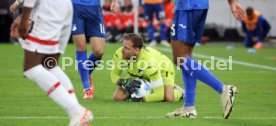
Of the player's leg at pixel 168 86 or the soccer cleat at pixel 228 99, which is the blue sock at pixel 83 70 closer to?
the player's leg at pixel 168 86

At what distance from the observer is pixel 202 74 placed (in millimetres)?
8984

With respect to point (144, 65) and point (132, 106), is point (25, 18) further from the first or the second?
point (144, 65)

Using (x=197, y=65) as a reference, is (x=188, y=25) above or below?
above

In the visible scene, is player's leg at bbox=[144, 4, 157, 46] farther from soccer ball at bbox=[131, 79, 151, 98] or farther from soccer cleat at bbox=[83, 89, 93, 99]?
soccer ball at bbox=[131, 79, 151, 98]

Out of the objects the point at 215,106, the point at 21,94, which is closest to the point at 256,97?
the point at 215,106

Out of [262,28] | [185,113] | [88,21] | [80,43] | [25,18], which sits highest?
[25,18]

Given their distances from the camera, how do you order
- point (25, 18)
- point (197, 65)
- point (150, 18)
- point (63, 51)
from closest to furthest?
point (25, 18)
point (63, 51)
point (197, 65)
point (150, 18)

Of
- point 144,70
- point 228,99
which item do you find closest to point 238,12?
point 228,99

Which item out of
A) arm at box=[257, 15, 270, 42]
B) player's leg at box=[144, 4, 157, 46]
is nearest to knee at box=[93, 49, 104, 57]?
player's leg at box=[144, 4, 157, 46]

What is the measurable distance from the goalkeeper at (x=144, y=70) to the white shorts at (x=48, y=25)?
2.91m

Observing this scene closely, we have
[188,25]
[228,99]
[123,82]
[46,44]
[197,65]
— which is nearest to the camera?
[46,44]

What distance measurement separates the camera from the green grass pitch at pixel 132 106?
28.7 ft

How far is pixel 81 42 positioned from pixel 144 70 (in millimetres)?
1013

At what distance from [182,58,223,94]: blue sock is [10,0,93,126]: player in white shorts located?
5.82 ft
